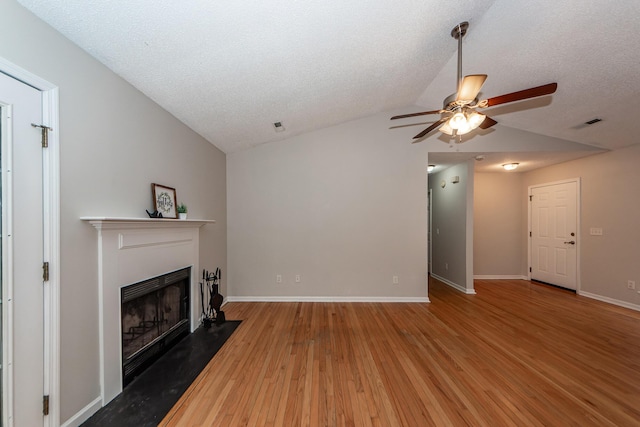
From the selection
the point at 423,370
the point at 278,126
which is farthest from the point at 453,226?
the point at 278,126

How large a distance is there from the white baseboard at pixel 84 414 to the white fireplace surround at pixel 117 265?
0.14 ft

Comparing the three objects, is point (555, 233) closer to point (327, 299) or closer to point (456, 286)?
point (456, 286)

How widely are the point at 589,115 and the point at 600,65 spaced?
3.52ft

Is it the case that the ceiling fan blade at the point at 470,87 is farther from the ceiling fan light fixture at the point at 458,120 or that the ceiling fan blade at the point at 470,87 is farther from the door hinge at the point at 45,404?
the door hinge at the point at 45,404

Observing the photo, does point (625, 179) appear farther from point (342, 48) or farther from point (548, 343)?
point (342, 48)

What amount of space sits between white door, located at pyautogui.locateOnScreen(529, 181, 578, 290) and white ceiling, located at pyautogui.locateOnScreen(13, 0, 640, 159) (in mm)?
1403

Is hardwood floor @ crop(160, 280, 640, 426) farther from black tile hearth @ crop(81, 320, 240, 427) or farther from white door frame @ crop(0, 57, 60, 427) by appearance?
white door frame @ crop(0, 57, 60, 427)

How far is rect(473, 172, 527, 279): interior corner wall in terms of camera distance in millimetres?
5348

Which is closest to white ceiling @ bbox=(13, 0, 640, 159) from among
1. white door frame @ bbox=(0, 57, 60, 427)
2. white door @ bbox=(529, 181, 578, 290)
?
white door frame @ bbox=(0, 57, 60, 427)

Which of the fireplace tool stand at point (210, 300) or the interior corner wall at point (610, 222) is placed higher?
the interior corner wall at point (610, 222)

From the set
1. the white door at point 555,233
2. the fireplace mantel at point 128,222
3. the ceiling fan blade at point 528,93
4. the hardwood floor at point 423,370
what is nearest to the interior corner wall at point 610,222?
the white door at point 555,233

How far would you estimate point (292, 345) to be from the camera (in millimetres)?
2535

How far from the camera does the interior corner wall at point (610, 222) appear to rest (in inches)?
141

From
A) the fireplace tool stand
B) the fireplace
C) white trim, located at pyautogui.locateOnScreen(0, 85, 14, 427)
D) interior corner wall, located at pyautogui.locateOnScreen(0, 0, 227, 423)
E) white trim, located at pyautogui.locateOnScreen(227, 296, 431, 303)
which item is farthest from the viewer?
white trim, located at pyautogui.locateOnScreen(227, 296, 431, 303)
